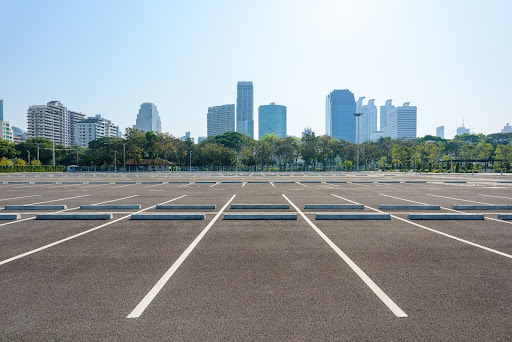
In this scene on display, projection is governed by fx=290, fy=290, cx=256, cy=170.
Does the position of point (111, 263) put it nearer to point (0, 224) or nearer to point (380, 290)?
point (380, 290)

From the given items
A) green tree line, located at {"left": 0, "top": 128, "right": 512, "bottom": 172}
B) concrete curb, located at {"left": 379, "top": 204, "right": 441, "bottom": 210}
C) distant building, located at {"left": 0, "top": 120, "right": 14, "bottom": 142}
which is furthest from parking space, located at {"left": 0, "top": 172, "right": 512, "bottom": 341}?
distant building, located at {"left": 0, "top": 120, "right": 14, "bottom": 142}

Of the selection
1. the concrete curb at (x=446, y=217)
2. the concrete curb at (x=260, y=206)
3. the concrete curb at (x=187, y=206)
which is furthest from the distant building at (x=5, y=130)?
the concrete curb at (x=446, y=217)

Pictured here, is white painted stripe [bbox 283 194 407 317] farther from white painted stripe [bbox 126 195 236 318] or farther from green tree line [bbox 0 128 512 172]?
green tree line [bbox 0 128 512 172]

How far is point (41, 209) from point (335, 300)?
11.9 metres

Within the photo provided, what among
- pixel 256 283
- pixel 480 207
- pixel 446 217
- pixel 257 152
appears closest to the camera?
pixel 256 283

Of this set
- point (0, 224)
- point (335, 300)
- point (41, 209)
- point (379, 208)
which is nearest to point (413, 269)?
point (335, 300)

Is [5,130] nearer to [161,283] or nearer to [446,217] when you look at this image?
[161,283]

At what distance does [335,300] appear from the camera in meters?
3.88

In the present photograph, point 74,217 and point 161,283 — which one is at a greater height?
point 74,217

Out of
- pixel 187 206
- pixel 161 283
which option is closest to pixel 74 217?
pixel 187 206

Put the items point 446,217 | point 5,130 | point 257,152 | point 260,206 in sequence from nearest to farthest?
point 446,217 < point 260,206 < point 257,152 < point 5,130

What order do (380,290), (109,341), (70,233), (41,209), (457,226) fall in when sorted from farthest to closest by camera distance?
(41,209)
(457,226)
(70,233)
(380,290)
(109,341)

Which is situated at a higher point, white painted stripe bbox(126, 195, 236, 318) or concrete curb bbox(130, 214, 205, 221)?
concrete curb bbox(130, 214, 205, 221)

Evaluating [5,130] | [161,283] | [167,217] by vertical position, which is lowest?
[161,283]
